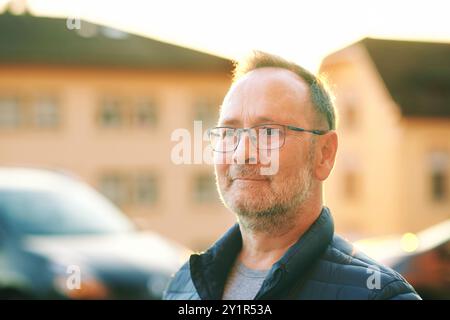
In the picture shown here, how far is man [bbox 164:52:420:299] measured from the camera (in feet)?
7.03

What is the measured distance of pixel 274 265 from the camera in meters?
2.16

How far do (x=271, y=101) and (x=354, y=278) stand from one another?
586 mm

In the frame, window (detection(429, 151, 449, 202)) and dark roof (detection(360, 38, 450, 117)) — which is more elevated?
dark roof (detection(360, 38, 450, 117))

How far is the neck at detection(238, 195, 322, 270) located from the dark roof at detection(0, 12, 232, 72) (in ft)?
86.5

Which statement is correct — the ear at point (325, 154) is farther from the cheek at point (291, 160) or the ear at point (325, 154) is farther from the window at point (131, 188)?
the window at point (131, 188)

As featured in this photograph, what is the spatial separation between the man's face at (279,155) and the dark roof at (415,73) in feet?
85.1

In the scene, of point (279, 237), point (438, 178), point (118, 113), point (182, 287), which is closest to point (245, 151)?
point (279, 237)

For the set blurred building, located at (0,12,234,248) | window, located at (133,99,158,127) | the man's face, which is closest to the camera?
the man's face

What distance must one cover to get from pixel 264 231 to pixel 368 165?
91.9ft

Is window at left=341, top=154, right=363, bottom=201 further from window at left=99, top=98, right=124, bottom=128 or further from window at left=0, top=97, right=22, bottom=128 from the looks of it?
window at left=0, top=97, right=22, bottom=128

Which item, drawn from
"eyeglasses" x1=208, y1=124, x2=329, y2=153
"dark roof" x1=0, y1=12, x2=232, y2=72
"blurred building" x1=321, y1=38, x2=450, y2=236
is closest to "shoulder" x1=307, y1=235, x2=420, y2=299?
"eyeglasses" x1=208, y1=124, x2=329, y2=153

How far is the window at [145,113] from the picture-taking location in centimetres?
2930

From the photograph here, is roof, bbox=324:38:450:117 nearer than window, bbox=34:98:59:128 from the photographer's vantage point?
Yes

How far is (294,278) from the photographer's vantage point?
2.12 metres
